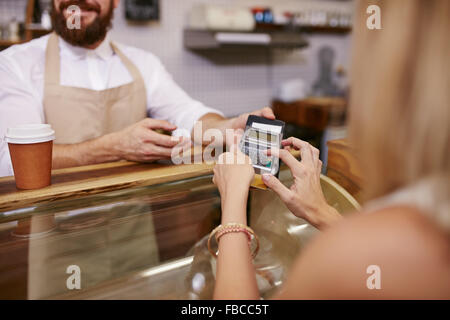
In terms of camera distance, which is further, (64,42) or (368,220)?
(64,42)

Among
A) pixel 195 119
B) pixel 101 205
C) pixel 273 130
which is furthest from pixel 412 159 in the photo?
pixel 195 119

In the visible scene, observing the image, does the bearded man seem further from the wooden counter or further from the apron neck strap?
the wooden counter

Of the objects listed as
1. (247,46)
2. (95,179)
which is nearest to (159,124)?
(95,179)

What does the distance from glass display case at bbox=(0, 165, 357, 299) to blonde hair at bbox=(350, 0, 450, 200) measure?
0.42 meters

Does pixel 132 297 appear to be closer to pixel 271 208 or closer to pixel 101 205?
pixel 101 205

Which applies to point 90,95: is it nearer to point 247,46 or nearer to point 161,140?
point 161,140

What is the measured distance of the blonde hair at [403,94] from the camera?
17.8 inches

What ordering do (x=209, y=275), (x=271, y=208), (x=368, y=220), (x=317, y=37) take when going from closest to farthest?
1. (x=368, y=220)
2. (x=209, y=275)
3. (x=271, y=208)
4. (x=317, y=37)

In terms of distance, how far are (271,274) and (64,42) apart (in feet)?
4.60

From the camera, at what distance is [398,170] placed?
0.50 metres

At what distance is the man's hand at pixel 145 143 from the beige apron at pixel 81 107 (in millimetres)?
454

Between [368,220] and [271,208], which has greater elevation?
[368,220]
